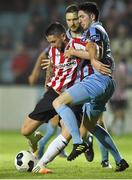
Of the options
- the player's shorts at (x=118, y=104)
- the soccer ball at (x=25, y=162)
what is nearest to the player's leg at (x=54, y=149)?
the soccer ball at (x=25, y=162)

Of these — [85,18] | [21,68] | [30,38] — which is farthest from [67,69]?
[30,38]

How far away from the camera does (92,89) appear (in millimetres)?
10570

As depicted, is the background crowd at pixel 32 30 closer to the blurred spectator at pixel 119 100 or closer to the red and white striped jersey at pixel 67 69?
the blurred spectator at pixel 119 100

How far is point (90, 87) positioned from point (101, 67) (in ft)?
1.10

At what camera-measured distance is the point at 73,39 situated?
36.6 feet

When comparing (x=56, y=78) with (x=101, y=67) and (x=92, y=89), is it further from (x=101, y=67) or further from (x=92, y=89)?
(x=101, y=67)

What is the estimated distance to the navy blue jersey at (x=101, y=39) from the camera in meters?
10.5

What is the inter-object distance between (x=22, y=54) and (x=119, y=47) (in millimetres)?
2683

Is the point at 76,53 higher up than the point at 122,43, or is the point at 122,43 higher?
the point at 76,53

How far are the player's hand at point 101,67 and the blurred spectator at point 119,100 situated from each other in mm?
11055

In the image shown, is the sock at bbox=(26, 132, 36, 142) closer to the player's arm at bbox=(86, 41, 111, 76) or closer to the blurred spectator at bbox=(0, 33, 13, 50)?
the player's arm at bbox=(86, 41, 111, 76)

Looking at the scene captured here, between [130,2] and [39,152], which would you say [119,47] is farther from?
[39,152]

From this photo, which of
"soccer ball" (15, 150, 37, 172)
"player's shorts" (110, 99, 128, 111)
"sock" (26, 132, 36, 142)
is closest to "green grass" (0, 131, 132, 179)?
"soccer ball" (15, 150, 37, 172)

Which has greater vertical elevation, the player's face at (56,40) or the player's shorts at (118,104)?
the player's face at (56,40)
